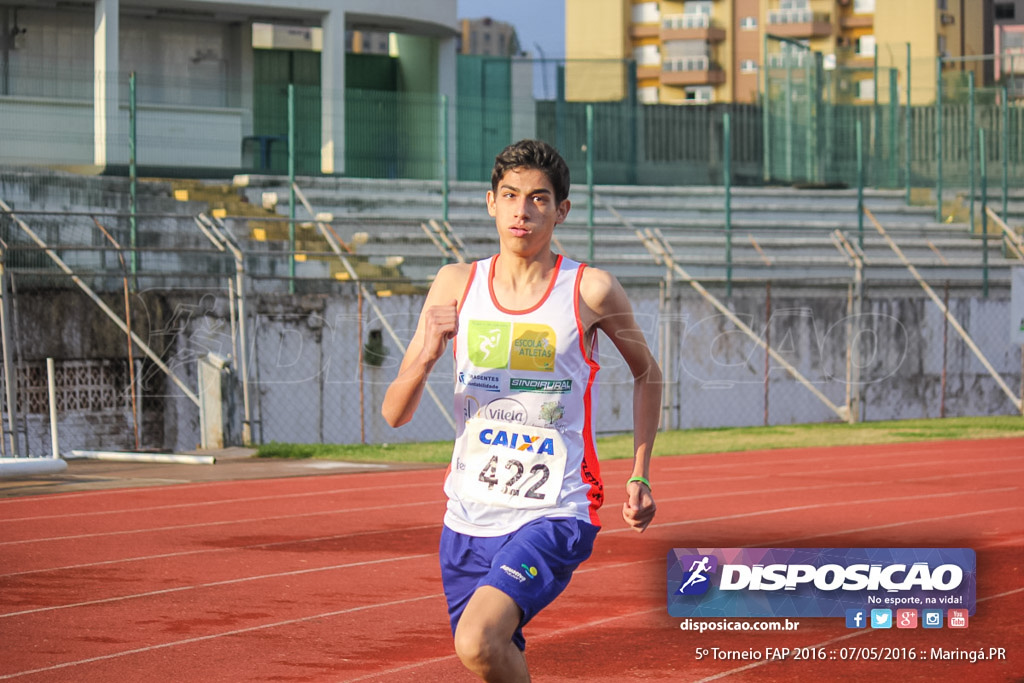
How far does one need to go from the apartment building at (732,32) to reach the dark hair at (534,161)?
55.3m

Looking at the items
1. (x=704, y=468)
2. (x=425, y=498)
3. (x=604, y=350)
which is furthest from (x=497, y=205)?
(x=604, y=350)

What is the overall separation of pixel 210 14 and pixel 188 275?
11.4m

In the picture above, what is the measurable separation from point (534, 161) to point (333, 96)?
17.7 metres

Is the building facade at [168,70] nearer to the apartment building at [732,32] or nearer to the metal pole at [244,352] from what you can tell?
the metal pole at [244,352]

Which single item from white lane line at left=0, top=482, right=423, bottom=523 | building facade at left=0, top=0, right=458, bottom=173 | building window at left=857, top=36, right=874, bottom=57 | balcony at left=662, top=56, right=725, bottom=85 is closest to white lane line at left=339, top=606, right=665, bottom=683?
white lane line at left=0, top=482, right=423, bottom=523

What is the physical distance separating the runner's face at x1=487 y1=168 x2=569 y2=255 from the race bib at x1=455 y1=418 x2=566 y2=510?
0.51m

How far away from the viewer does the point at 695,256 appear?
21.3m

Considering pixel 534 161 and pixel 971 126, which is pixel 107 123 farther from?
pixel 534 161

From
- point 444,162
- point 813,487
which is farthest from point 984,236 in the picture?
point 813,487

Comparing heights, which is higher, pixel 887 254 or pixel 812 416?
pixel 887 254

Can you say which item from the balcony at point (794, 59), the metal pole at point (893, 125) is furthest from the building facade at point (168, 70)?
the metal pole at point (893, 125)

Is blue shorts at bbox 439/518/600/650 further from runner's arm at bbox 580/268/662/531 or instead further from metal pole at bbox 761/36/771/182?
metal pole at bbox 761/36/771/182

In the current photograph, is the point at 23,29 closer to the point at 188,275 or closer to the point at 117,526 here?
the point at 188,275

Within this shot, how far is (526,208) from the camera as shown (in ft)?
12.9
